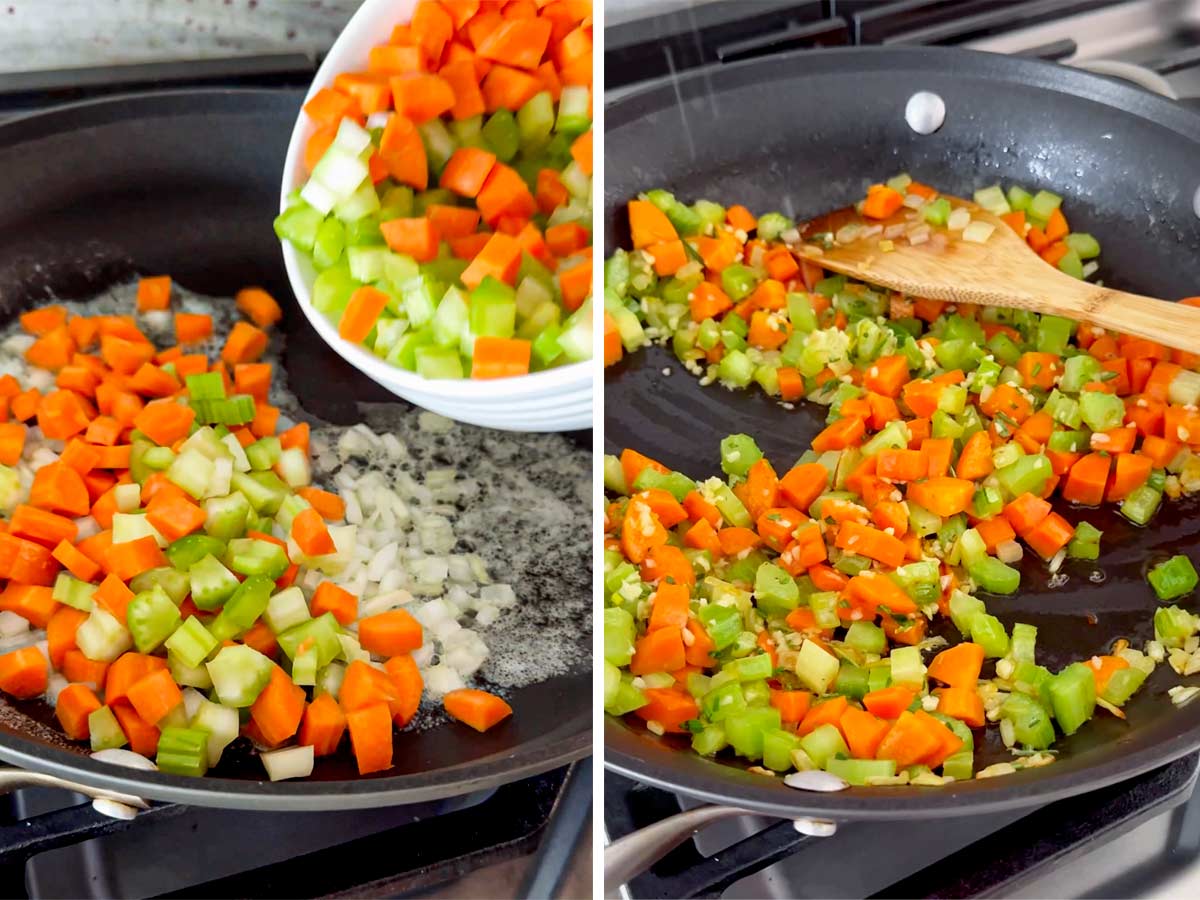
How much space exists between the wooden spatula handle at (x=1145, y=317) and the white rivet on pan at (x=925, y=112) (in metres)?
0.24

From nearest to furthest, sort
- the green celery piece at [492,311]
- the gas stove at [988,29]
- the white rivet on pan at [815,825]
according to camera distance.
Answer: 1. the white rivet on pan at [815,825]
2. the green celery piece at [492,311]
3. the gas stove at [988,29]

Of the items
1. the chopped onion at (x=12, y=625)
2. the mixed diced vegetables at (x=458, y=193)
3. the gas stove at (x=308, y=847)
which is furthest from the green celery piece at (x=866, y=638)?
the chopped onion at (x=12, y=625)

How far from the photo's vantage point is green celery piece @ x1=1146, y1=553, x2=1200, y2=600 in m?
0.78

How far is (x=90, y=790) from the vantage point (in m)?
0.68

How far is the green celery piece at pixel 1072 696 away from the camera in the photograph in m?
0.69

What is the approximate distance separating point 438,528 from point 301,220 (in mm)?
298

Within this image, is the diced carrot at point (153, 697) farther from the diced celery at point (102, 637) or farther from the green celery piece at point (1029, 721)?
the green celery piece at point (1029, 721)

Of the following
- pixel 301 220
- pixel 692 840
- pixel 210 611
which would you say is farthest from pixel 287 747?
pixel 301 220

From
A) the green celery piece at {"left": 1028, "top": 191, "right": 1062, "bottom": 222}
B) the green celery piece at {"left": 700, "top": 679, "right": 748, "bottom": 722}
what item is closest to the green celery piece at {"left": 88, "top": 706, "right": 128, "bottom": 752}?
the green celery piece at {"left": 700, "top": 679, "right": 748, "bottom": 722}

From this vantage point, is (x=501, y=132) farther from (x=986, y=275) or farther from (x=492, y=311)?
(x=986, y=275)

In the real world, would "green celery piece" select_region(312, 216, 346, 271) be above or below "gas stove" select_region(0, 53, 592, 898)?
above

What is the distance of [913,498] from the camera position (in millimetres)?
823

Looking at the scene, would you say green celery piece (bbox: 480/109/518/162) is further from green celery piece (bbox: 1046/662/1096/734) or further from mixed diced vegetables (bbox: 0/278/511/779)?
green celery piece (bbox: 1046/662/1096/734)

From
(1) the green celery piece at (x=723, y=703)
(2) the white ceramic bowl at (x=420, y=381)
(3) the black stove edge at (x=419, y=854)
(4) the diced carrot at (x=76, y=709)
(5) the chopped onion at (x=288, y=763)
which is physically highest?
(2) the white ceramic bowl at (x=420, y=381)
